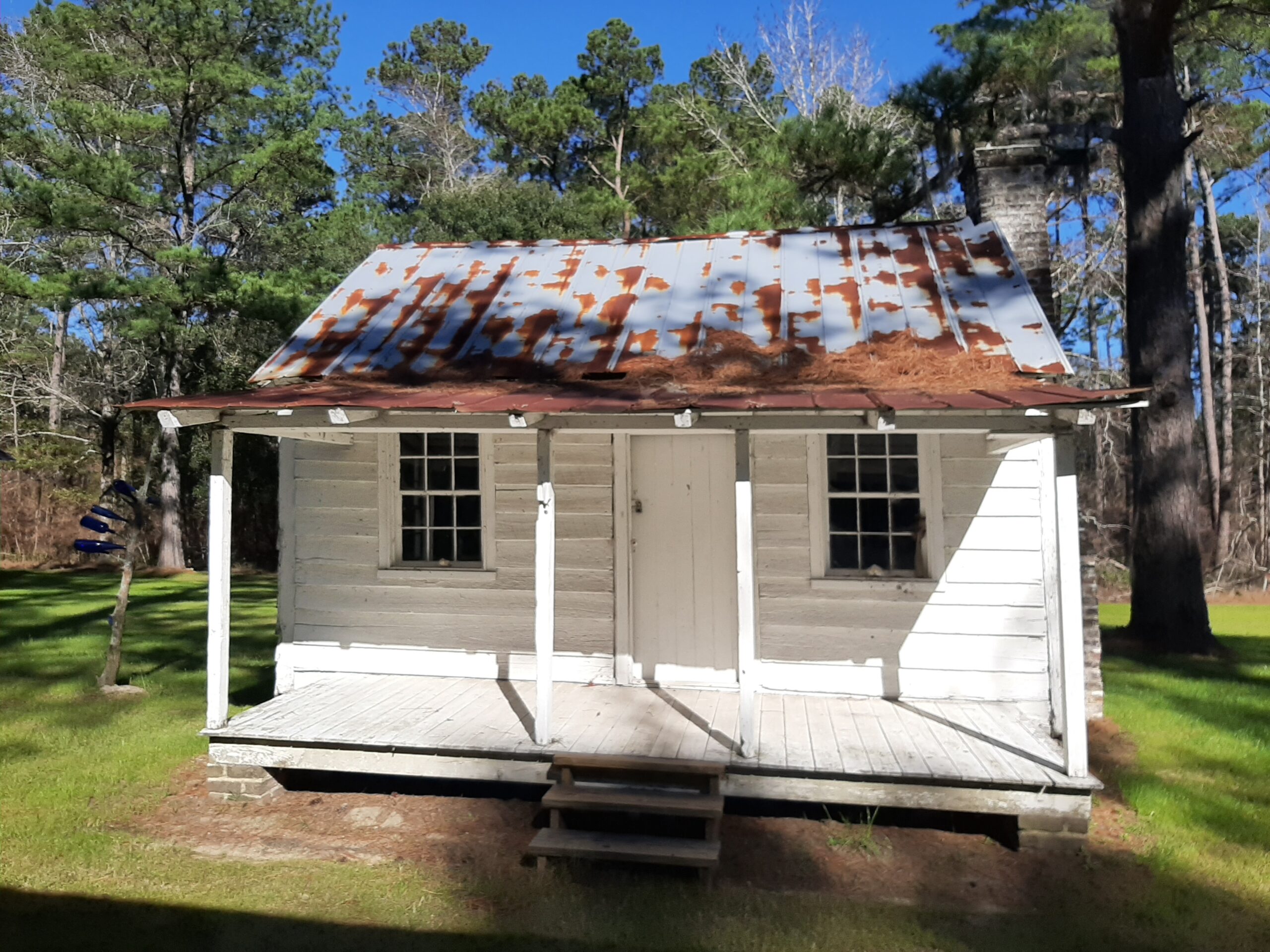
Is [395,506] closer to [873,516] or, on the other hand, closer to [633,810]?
[633,810]

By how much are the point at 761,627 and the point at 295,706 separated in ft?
11.8

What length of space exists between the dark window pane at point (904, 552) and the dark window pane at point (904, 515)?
0.05 m

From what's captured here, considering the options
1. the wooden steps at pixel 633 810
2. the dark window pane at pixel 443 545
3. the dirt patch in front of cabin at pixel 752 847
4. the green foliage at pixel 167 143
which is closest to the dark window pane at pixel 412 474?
the dark window pane at pixel 443 545

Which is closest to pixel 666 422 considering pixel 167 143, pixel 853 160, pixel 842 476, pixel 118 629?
pixel 842 476

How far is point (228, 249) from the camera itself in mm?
22516

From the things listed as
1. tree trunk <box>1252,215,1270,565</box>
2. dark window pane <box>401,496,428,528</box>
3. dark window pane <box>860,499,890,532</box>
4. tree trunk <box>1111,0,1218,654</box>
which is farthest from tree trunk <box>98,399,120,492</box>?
tree trunk <box>1252,215,1270,565</box>

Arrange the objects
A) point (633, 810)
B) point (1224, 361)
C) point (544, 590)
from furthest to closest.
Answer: point (1224, 361)
point (544, 590)
point (633, 810)

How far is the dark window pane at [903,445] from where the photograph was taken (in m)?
6.80

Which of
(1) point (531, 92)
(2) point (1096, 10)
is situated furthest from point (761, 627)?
(1) point (531, 92)

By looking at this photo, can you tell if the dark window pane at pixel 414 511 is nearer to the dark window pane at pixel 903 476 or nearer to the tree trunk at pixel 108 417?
the dark window pane at pixel 903 476

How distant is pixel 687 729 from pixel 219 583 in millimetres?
3340

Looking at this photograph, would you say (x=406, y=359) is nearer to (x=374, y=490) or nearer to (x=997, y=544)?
(x=374, y=490)

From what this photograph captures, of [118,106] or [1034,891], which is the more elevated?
[118,106]

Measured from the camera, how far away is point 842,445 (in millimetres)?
6910
